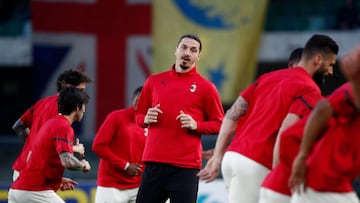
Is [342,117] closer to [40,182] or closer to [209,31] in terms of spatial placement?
[40,182]

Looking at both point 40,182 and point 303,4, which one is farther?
point 303,4

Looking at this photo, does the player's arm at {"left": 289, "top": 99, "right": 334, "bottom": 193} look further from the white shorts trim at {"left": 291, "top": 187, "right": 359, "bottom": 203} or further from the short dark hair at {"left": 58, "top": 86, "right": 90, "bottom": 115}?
the short dark hair at {"left": 58, "top": 86, "right": 90, "bottom": 115}

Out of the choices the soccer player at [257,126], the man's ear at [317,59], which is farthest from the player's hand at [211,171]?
the man's ear at [317,59]

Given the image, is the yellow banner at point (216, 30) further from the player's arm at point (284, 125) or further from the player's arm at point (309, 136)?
the player's arm at point (309, 136)

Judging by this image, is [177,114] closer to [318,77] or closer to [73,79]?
[73,79]

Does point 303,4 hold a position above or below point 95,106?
above

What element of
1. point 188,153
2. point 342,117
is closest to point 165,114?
point 188,153

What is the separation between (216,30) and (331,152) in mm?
13032

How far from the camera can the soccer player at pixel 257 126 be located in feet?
23.7

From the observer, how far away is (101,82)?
65.0 feet

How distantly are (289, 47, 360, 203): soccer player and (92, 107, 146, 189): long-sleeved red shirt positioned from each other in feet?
15.0

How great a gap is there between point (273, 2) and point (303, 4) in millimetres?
633

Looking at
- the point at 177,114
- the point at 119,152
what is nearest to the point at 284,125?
the point at 177,114

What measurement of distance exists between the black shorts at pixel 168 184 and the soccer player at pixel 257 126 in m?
1.20
